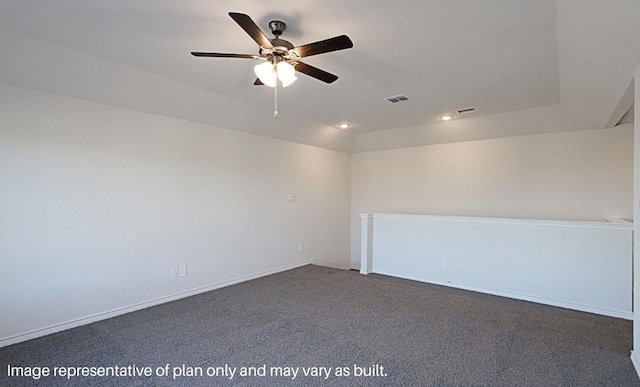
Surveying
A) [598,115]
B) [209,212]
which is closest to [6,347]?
[209,212]

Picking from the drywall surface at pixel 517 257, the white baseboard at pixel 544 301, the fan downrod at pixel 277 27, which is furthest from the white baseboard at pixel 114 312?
the fan downrod at pixel 277 27

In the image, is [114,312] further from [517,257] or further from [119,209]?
[517,257]

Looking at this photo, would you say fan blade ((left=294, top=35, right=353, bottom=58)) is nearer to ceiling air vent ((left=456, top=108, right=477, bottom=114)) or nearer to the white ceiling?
→ the white ceiling

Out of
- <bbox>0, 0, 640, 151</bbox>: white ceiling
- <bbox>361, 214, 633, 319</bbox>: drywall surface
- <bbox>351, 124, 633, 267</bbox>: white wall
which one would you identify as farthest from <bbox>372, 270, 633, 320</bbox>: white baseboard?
<bbox>0, 0, 640, 151</bbox>: white ceiling

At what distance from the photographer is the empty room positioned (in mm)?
2277

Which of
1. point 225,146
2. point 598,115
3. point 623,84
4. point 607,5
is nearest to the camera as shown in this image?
point 607,5

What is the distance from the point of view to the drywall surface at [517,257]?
3.51m

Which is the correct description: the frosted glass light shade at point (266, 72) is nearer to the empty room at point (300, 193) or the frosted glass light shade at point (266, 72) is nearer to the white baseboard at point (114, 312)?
the empty room at point (300, 193)

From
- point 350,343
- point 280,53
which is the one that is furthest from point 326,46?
point 350,343

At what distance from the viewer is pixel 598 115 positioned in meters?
3.80

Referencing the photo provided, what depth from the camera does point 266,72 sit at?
240cm

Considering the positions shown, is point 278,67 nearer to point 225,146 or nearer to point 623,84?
point 225,146

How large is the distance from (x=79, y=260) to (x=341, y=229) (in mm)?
4418

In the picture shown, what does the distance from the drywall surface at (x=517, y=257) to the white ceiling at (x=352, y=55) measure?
4.82 feet
